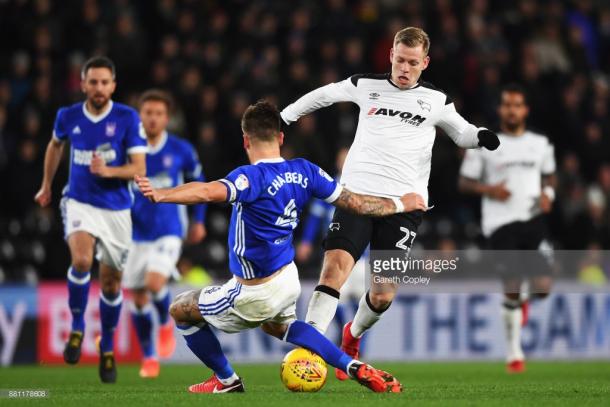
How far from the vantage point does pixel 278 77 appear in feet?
55.1

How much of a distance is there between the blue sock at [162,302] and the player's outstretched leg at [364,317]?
3.06m

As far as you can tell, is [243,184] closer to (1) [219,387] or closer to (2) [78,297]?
(1) [219,387]

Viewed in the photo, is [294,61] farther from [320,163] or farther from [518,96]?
[518,96]

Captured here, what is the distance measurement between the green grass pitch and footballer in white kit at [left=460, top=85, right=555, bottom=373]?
821mm

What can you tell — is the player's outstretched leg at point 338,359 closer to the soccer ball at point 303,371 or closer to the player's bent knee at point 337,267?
the soccer ball at point 303,371

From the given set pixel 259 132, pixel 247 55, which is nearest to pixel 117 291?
pixel 259 132

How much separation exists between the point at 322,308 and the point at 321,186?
46.3 inches

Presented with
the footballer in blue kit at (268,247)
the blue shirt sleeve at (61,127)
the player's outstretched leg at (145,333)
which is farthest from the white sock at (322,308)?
the player's outstretched leg at (145,333)

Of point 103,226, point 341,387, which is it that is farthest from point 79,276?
point 341,387

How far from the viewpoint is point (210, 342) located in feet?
25.7

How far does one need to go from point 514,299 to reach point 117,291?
412cm

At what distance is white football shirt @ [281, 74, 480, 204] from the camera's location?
8.80m

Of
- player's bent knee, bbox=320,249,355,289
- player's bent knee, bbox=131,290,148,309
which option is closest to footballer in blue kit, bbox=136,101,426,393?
player's bent knee, bbox=320,249,355,289

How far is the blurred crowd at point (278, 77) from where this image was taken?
15.2 metres
